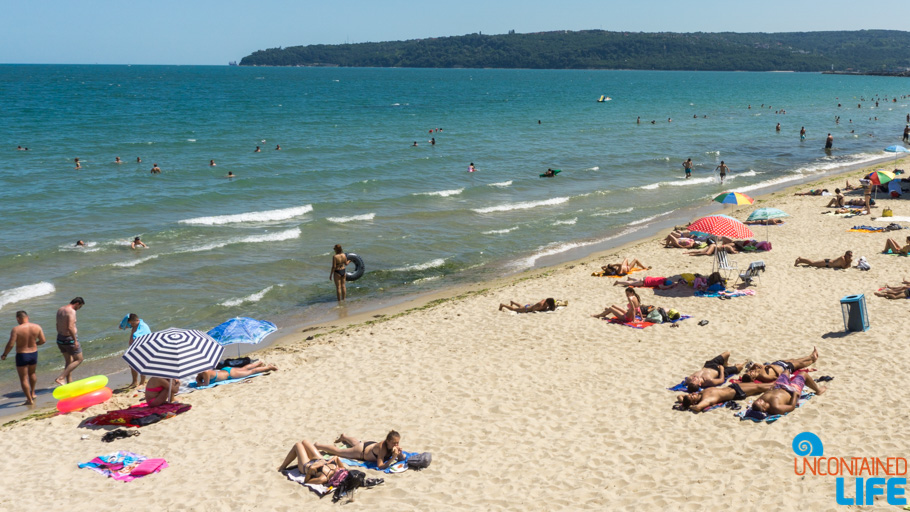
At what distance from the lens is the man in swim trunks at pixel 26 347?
11.2m

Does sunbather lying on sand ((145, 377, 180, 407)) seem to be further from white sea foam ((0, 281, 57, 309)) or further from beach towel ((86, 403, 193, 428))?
white sea foam ((0, 281, 57, 309))

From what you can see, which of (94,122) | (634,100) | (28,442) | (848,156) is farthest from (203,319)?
(634,100)

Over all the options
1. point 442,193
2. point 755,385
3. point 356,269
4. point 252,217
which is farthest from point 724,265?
point 252,217

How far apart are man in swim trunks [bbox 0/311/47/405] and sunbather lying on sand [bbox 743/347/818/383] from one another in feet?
35.3

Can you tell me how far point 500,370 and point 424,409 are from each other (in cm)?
179

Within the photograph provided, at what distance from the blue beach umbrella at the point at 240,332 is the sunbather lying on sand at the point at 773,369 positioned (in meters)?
7.63

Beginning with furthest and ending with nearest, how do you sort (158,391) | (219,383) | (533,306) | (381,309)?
1. (381,309)
2. (533,306)
3. (219,383)
4. (158,391)

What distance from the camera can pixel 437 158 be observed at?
129 ft

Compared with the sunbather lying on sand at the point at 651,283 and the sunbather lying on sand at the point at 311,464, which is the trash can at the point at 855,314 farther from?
the sunbather lying on sand at the point at 311,464

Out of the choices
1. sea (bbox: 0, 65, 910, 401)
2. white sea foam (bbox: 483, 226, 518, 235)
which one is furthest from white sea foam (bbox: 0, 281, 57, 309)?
white sea foam (bbox: 483, 226, 518, 235)

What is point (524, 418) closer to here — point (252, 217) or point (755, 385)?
point (755, 385)

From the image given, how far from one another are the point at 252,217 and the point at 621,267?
14347 millimetres

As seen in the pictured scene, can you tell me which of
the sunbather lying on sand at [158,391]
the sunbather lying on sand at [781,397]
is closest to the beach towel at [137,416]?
the sunbather lying on sand at [158,391]

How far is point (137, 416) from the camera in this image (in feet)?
33.0
